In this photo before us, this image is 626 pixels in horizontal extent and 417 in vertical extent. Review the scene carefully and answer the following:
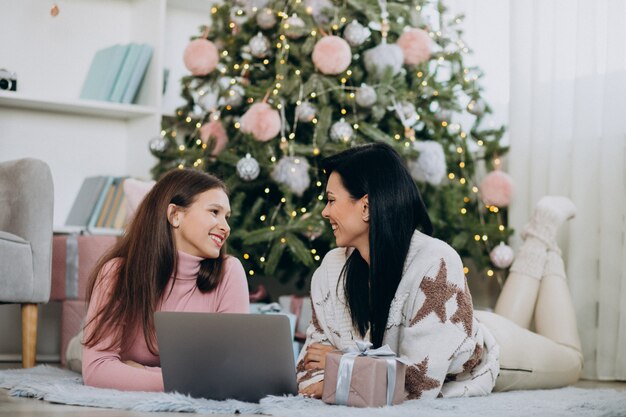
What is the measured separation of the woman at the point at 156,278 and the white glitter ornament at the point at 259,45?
1.34 metres

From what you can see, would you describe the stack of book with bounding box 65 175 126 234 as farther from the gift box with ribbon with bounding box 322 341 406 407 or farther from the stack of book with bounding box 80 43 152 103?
the gift box with ribbon with bounding box 322 341 406 407

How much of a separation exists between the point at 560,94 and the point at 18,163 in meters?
1.99

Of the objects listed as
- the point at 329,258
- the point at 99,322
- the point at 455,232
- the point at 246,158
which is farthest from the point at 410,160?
the point at 99,322

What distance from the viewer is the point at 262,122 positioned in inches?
132

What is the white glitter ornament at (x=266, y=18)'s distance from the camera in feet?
11.6

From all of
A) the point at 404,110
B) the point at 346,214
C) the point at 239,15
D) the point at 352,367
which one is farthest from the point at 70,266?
the point at 352,367

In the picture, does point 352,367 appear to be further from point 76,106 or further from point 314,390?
point 76,106

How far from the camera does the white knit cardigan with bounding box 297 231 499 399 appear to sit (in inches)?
77.9

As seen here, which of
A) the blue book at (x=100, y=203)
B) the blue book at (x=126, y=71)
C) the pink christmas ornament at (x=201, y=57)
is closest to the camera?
the pink christmas ornament at (x=201, y=57)

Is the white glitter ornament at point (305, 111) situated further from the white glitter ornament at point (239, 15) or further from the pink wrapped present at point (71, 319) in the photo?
the pink wrapped present at point (71, 319)

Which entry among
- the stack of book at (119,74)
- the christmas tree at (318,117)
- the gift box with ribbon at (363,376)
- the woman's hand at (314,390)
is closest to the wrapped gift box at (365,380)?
the gift box with ribbon at (363,376)

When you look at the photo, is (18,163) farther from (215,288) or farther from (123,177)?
(215,288)

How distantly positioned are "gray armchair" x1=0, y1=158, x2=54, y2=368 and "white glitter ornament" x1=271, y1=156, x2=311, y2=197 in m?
0.78

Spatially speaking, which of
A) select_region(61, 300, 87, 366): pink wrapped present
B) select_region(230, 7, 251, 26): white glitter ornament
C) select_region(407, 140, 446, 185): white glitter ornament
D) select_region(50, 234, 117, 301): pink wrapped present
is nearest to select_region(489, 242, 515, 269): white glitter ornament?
select_region(407, 140, 446, 185): white glitter ornament
